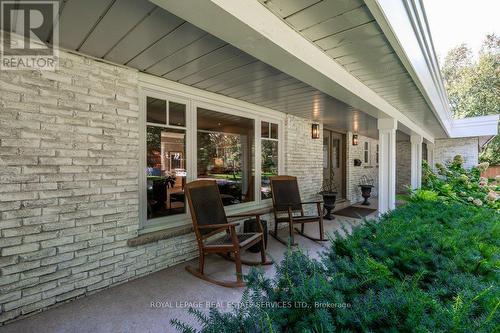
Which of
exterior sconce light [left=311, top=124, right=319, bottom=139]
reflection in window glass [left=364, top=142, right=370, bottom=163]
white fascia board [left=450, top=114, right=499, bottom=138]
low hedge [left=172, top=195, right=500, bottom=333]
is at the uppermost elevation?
white fascia board [left=450, top=114, right=499, bottom=138]

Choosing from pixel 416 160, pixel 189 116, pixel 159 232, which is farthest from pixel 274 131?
pixel 416 160

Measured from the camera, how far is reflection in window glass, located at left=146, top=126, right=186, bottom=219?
3031mm

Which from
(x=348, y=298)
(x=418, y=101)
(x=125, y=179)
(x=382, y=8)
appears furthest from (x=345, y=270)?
(x=418, y=101)

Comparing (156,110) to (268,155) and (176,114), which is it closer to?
(176,114)

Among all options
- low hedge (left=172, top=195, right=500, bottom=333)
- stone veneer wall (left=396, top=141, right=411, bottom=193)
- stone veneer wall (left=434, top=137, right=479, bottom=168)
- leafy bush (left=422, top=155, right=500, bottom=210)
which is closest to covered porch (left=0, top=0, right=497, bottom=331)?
low hedge (left=172, top=195, right=500, bottom=333)

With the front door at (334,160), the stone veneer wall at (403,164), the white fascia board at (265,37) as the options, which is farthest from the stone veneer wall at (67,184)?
the stone veneer wall at (403,164)

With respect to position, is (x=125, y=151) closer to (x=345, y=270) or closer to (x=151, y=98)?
(x=151, y=98)

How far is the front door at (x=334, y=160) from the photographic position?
279 inches

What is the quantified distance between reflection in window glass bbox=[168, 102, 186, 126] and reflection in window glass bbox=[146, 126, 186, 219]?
10 cm

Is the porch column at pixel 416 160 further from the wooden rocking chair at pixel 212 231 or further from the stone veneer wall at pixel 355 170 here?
the wooden rocking chair at pixel 212 231

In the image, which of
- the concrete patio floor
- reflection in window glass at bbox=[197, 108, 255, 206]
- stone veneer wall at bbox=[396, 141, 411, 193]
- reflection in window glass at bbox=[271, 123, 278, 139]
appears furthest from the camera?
stone veneer wall at bbox=[396, 141, 411, 193]

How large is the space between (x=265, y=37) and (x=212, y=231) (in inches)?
87.9

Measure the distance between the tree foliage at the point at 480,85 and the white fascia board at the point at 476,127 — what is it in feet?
27.7

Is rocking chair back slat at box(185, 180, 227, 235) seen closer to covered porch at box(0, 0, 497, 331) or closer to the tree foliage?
covered porch at box(0, 0, 497, 331)
